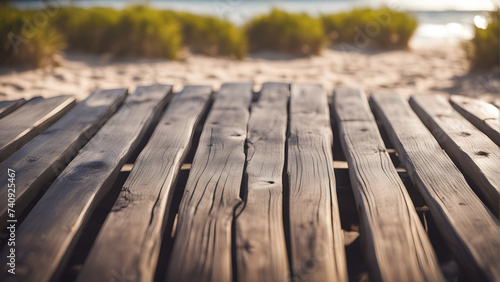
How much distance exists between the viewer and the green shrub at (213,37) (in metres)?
5.40

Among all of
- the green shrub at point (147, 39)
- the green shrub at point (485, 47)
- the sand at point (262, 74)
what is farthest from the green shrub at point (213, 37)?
the green shrub at point (485, 47)

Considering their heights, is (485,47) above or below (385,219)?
above

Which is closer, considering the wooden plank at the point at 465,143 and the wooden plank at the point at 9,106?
the wooden plank at the point at 465,143

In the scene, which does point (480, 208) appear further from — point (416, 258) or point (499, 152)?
point (499, 152)

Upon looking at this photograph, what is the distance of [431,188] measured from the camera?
1408mm

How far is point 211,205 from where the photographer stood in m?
1.32

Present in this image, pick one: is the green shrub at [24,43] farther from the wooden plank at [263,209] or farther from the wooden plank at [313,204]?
the wooden plank at [313,204]

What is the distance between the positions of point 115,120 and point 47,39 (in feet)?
9.87

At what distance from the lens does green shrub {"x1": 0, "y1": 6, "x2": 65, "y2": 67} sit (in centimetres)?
421

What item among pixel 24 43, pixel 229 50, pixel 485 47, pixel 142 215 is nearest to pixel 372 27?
pixel 485 47

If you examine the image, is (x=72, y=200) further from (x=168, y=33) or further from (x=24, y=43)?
(x=168, y=33)

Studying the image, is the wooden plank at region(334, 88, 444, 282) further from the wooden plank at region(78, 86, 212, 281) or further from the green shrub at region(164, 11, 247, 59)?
the green shrub at region(164, 11, 247, 59)

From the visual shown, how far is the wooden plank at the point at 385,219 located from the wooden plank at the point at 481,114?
55cm

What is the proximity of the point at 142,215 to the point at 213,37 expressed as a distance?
15.3 feet
